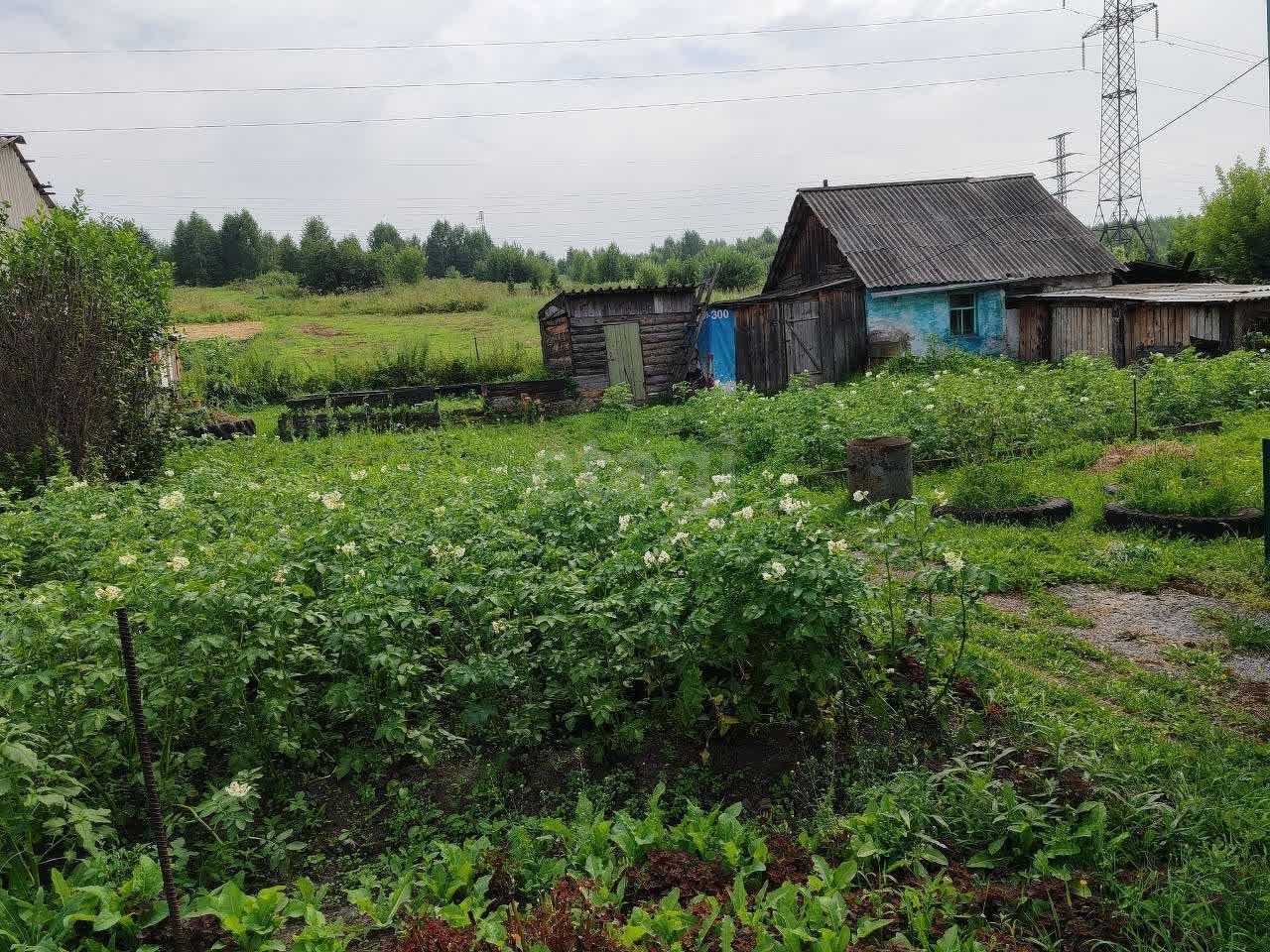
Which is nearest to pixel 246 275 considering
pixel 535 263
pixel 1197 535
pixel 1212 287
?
pixel 535 263

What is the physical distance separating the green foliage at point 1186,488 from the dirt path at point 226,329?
27.4 metres

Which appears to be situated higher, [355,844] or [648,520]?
[648,520]

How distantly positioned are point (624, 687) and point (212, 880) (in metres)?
1.76

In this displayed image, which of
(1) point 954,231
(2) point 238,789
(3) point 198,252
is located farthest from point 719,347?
(3) point 198,252

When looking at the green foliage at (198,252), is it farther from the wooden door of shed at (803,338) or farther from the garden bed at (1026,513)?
the garden bed at (1026,513)

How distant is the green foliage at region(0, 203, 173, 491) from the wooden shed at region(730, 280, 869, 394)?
12.3 metres

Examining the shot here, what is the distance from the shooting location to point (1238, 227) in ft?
89.2

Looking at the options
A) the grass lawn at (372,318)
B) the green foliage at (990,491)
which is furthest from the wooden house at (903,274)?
the green foliage at (990,491)

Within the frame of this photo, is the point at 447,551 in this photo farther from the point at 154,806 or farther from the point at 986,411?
the point at 986,411

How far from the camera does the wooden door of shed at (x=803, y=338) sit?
18891 millimetres

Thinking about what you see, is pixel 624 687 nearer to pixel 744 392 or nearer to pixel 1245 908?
pixel 1245 908

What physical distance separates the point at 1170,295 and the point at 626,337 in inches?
433

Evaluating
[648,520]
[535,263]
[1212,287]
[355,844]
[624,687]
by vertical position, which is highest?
[535,263]

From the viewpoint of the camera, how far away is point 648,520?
165 inches
